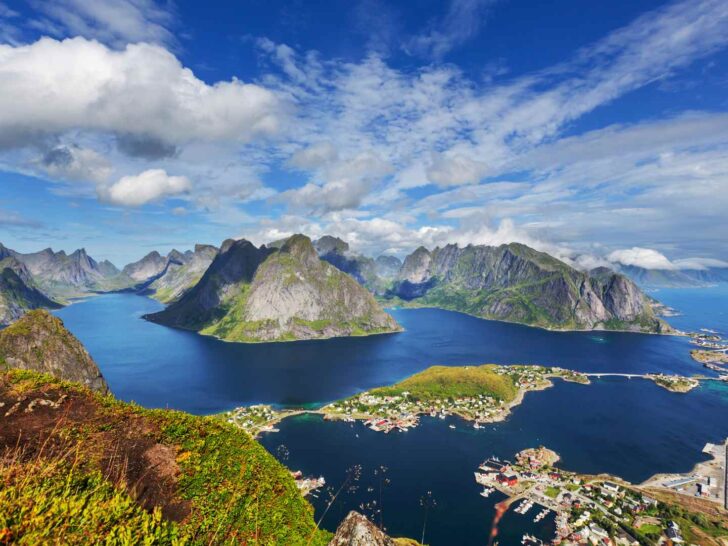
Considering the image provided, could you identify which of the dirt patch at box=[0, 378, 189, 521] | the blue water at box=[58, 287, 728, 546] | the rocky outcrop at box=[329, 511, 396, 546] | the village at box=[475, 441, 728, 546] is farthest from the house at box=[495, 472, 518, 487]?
the rocky outcrop at box=[329, 511, 396, 546]

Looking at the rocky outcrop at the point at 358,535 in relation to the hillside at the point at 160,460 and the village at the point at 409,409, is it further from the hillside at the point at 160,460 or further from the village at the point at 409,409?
the village at the point at 409,409

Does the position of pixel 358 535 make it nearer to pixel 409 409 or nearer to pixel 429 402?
pixel 409 409

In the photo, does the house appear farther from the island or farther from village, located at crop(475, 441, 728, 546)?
the island

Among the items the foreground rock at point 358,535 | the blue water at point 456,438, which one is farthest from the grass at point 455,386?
the foreground rock at point 358,535

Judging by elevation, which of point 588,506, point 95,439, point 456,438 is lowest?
point 456,438

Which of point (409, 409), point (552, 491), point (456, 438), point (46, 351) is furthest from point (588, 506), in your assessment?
point (46, 351)

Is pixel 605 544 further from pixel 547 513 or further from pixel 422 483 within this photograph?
pixel 422 483
